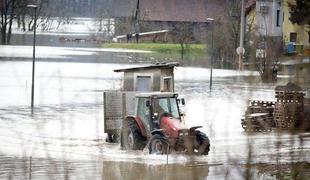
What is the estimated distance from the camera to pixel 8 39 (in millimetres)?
103938

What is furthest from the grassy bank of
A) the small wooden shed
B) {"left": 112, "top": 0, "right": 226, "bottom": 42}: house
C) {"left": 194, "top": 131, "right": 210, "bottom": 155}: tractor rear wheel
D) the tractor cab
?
{"left": 194, "top": 131, "right": 210, "bottom": 155}: tractor rear wheel

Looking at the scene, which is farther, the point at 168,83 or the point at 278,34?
the point at 168,83

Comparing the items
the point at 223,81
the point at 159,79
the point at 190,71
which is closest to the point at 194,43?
the point at 190,71

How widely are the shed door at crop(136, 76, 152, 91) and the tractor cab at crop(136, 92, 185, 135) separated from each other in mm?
5016

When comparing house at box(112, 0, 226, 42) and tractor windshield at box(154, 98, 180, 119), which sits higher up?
house at box(112, 0, 226, 42)

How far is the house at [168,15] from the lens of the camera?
381 feet

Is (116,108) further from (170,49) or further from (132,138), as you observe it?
(170,49)

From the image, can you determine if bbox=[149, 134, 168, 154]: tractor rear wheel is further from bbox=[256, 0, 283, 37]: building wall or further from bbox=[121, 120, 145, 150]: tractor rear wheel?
bbox=[256, 0, 283, 37]: building wall

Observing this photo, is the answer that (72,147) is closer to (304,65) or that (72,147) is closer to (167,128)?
(167,128)

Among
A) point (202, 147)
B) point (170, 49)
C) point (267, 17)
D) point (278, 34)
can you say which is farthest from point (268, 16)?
point (170, 49)

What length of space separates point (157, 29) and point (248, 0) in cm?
2733

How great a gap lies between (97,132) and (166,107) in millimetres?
15074

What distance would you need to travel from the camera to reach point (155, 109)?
67.8ft

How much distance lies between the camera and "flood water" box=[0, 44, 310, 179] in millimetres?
4500
